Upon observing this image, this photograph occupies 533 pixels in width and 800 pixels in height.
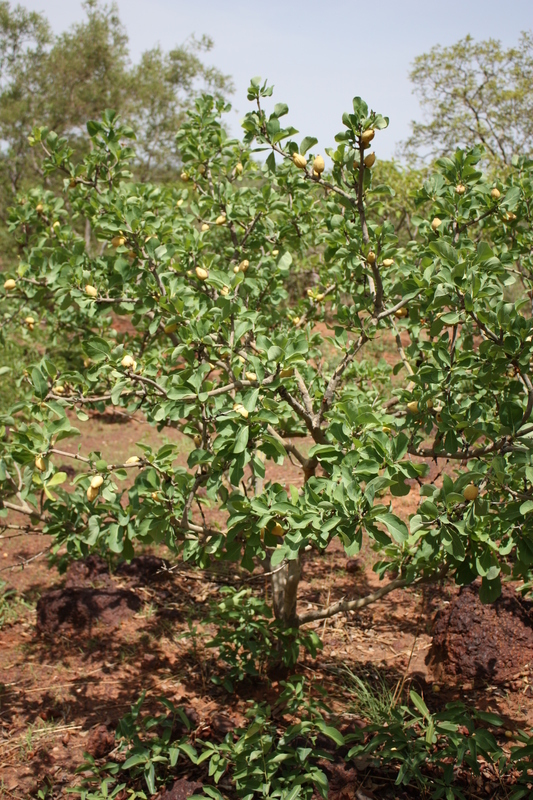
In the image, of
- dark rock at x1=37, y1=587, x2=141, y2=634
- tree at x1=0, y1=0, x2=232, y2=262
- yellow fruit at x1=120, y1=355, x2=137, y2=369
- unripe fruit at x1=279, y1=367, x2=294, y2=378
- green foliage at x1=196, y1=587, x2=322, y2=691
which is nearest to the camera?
unripe fruit at x1=279, y1=367, x2=294, y2=378

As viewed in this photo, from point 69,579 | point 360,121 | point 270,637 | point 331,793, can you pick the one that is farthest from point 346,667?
point 360,121

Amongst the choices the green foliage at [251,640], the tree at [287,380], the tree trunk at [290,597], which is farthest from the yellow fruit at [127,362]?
the green foliage at [251,640]

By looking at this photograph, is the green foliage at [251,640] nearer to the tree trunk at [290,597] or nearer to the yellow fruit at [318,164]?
the tree trunk at [290,597]

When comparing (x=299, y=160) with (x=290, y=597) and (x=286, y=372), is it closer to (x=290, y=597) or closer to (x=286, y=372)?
(x=286, y=372)

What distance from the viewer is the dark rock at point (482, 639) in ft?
9.01

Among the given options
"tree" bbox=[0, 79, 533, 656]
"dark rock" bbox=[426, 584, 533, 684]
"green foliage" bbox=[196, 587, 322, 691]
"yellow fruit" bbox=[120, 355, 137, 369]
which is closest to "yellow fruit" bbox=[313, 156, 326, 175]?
"tree" bbox=[0, 79, 533, 656]

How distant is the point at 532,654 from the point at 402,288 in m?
1.84

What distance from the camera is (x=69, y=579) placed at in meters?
3.82

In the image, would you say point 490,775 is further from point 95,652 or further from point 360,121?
point 360,121

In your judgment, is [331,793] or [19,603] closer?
[331,793]

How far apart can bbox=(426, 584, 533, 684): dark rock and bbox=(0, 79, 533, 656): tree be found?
0.52m

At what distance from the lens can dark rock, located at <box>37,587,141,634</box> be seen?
338 cm

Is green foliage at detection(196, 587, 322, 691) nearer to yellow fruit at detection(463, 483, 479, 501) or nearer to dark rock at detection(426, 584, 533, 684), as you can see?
dark rock at detection(426, 584, 533, 684)

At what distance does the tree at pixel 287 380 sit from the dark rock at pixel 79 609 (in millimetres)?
1116
